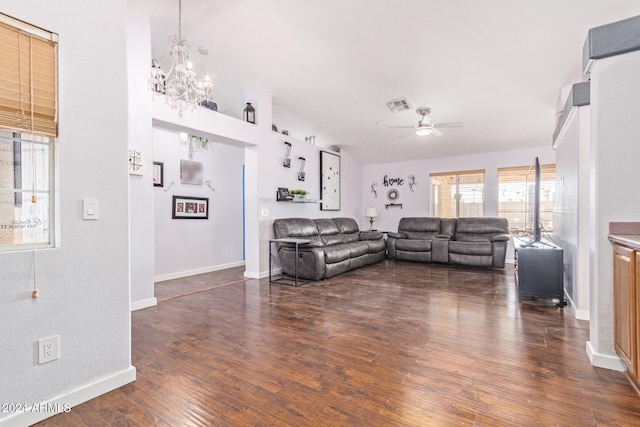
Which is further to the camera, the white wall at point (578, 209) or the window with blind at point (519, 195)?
the window with blind at point (519, 195)

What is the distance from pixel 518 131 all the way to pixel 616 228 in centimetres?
437

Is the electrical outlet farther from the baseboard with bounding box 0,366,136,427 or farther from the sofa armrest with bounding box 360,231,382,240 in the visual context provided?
the sofa armrest with bounding box 360,231,382,240

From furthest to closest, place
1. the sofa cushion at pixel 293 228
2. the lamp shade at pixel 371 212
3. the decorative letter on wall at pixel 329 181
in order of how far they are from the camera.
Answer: the lamp shade at pixel 371 212 < the decorative letter on wall at pixel 329 181 < the sofa cushion at pixel 293 228

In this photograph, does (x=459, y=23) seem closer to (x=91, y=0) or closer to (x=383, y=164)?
(x=91, y=0)

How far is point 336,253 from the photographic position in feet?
16.3

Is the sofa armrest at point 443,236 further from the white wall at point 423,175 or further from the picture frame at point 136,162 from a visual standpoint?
the picture frame at point 136,162

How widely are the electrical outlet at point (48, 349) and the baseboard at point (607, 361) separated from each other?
3301 millimetres

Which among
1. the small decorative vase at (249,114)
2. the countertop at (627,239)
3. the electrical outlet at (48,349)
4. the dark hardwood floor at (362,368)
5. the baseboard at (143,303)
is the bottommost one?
the dark hardwood floor at (362,368)

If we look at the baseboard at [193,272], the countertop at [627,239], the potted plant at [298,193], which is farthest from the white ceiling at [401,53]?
the baseboard at [193,272]

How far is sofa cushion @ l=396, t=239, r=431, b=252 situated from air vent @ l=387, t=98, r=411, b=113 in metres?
2.73

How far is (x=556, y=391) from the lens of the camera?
68.6 inches

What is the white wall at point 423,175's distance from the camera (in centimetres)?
643

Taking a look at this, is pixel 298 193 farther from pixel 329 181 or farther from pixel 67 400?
pixel 67 400

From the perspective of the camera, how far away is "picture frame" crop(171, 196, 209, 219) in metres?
5.16
